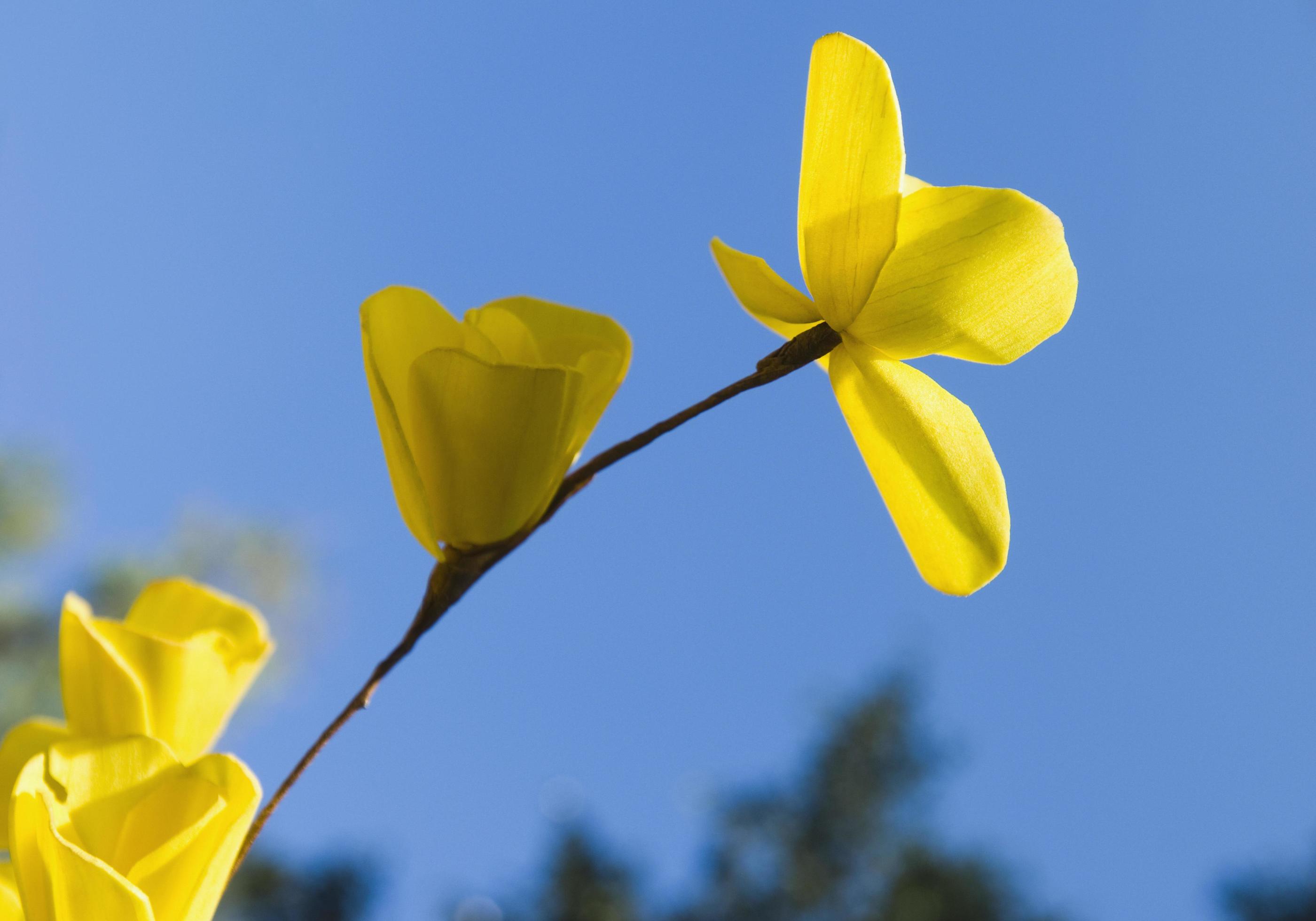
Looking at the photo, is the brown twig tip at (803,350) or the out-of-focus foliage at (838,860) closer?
the brown twig tip at (803,350)

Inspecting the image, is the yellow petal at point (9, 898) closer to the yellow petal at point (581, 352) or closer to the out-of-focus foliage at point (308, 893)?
the yellow petal at point (581, 352)

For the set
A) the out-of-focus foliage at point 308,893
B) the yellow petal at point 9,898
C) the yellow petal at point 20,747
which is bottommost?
the out-of-focus foliage at point 308,893

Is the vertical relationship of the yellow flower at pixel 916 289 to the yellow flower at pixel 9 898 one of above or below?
above

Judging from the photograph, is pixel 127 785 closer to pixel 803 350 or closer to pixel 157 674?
pixel 157 674

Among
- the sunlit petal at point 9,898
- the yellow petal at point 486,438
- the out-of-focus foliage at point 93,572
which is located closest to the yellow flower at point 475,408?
the yellow petal at point 486,438

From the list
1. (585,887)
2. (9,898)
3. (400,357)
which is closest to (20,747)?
(9,898)

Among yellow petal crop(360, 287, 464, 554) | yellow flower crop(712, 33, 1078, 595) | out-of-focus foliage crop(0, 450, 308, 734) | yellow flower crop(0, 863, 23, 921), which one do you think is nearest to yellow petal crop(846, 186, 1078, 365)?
yellow flower crop(712, 33, 1078, 595)

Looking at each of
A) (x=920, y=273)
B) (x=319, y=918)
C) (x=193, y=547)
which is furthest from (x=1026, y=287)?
(x=319, y=918)
